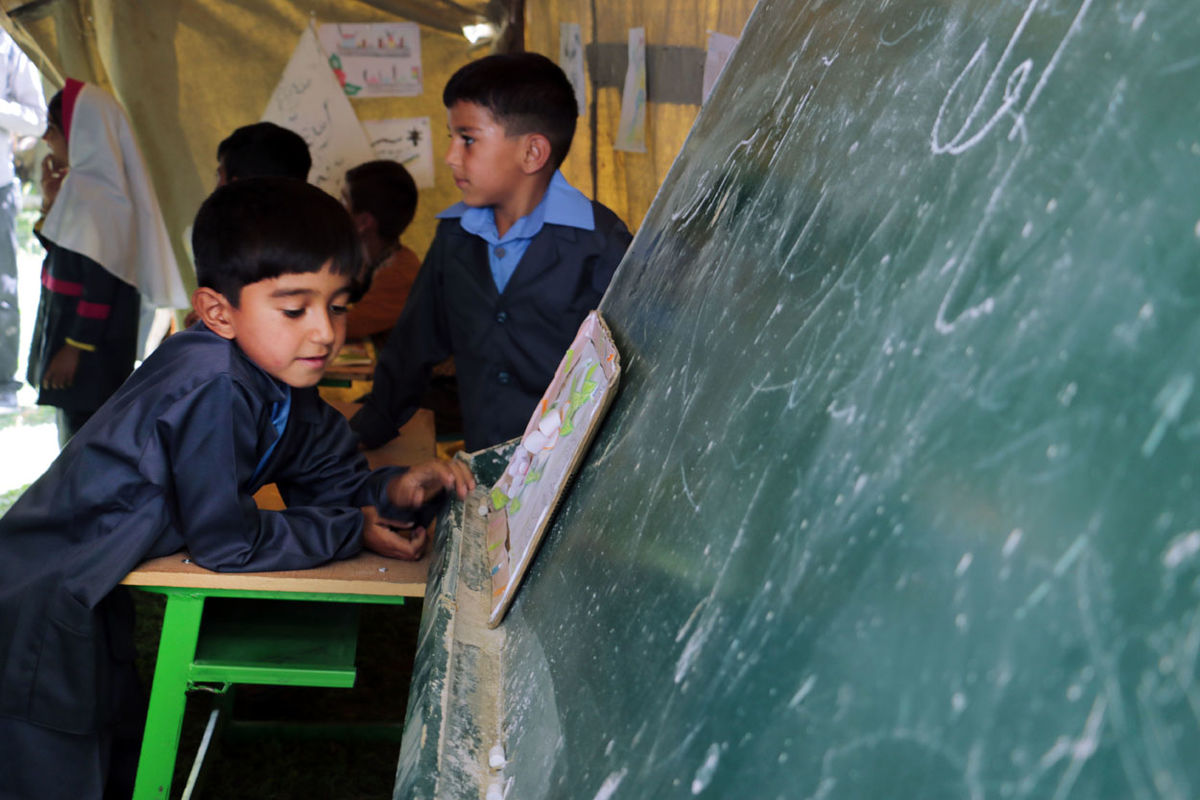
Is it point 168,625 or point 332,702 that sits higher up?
point 168,625

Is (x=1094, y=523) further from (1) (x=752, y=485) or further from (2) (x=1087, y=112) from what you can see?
(1) (x=752, y=485)

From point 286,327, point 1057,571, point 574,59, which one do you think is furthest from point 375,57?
point 1057,571

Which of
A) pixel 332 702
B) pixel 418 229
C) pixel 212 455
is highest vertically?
pixel 212 455

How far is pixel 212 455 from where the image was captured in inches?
58.3

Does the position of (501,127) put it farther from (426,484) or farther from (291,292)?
(426,484)

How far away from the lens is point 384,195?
422 centimetres

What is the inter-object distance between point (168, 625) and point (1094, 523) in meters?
1.43

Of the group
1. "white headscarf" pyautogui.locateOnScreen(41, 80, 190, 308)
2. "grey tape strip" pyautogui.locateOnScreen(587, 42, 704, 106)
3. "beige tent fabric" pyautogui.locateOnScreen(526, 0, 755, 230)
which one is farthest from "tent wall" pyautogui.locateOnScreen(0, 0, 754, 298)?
"white headscarf" pyautogui.locateOnScreen(41, 80, 190, 308)

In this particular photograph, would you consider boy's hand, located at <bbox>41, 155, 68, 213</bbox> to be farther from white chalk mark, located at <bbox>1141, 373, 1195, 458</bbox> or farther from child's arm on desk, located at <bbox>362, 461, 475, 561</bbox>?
white chalk mark, located at <bbox>1141, 373, 1195, 458</bbox>

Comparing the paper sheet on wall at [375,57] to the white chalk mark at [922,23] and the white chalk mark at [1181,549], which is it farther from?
the white chalk mark at [1181,549]

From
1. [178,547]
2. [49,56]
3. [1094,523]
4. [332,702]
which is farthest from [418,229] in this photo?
[1094,523]

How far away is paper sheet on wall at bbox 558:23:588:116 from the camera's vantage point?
11.0ft

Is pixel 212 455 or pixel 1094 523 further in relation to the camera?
pixel 212 455

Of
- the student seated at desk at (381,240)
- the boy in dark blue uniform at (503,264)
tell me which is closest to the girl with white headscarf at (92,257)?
the student seated at desk at (381,240)
